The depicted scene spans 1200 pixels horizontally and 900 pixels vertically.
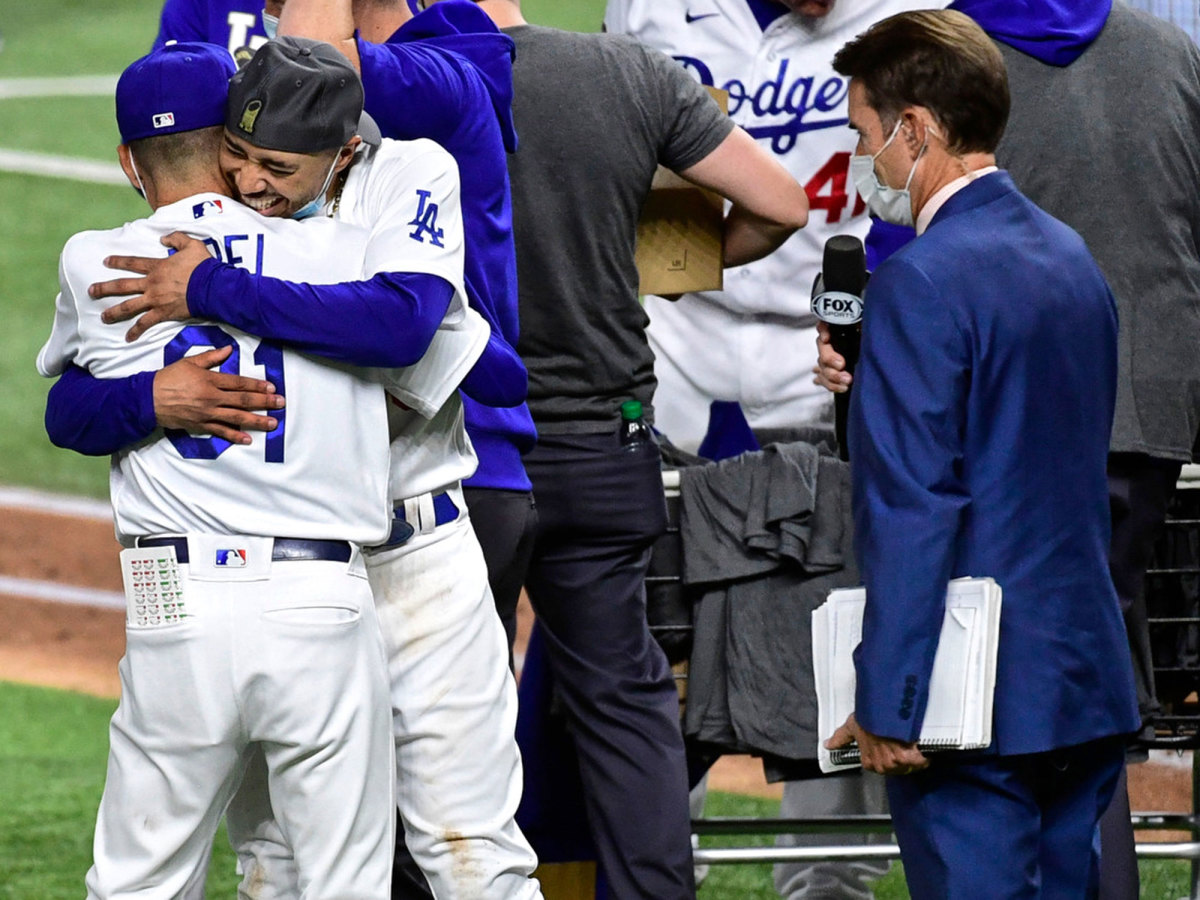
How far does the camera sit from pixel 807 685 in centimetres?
379

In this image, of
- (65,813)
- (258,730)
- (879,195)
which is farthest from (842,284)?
(65,813)

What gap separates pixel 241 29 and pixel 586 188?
688 millimetres

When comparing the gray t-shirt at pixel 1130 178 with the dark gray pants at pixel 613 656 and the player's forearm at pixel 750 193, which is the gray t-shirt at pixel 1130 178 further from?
the dark gray pants at pixel 613 656

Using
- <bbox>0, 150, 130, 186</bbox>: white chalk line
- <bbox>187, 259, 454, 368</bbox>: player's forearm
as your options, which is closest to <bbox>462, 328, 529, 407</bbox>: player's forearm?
<bbox>187, 259, 454, 368</bbox>: player's forearm

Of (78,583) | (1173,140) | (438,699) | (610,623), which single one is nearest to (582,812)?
(610,623)

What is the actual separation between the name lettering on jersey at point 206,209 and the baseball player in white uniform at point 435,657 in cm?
16

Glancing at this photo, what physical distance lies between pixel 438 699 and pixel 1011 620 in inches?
33.1

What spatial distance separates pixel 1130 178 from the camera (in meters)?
3.66

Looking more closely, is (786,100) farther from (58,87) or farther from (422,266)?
(58,87)

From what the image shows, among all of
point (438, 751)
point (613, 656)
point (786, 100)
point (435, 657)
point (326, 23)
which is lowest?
point (613, 656)

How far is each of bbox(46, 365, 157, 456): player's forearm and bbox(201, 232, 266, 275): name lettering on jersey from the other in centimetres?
19

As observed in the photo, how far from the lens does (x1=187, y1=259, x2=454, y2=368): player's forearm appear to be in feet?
8.44

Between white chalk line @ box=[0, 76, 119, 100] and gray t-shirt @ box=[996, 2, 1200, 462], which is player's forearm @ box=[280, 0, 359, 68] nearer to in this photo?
gray t-shirt @ box=[996, 2, 1200, 462]

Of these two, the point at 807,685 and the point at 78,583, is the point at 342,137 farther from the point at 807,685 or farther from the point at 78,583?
the point at 78,583
